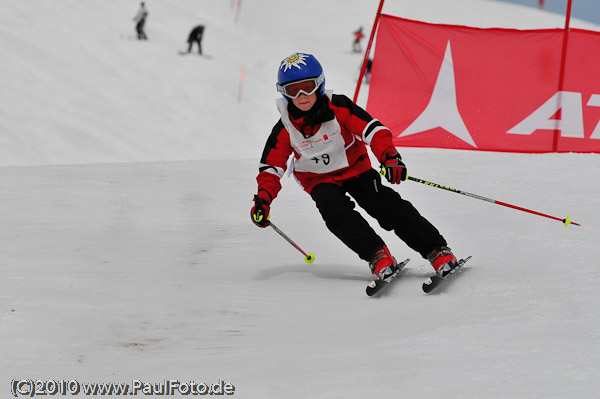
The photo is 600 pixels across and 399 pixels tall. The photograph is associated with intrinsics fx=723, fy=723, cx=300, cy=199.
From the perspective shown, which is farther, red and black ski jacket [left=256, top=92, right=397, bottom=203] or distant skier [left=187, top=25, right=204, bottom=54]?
distant skier [left=187, top=25, right=204, bottom=54]

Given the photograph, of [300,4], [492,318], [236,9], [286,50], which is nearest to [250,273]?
[492,318]

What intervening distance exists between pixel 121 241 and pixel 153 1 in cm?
2415

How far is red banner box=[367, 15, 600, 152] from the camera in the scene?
705 centimetres

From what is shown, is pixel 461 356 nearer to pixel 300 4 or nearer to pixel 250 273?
pixel 250 273

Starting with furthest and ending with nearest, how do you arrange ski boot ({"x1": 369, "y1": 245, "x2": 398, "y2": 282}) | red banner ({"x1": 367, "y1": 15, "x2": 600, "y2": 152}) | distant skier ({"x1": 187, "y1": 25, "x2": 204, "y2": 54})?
distant skier ({"x1": 187, "y1": 25, "x2": 204, "y2": 54})
red banner ({"x1": 367, "y1": 15, "x2": 600, "y2": 152})
ski boot ({"x1": 369, "y1": 245, "x2": 398, "y2": 282})

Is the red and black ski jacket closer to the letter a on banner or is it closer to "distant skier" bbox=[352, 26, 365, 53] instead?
the letter a on banner

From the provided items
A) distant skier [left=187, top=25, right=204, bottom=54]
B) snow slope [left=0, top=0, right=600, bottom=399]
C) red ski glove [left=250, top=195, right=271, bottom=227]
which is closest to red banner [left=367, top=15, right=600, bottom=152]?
snow slope [left=0, top=0, right=600, bottom=399]

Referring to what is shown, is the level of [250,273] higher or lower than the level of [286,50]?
higher

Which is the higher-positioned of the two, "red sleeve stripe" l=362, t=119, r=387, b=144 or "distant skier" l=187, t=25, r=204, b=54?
"red sleeve stripe" l=362, t=119, r=387, b=144

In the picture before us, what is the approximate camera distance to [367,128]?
388cm

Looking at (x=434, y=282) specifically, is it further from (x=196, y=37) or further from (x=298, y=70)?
(x=196, y=37)

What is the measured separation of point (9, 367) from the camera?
2406 millimetres

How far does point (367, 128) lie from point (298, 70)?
49 centimetres

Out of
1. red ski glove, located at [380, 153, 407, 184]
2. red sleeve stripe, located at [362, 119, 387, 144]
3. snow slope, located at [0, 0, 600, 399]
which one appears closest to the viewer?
snow slope, located at [0, 0, 600, 399]
